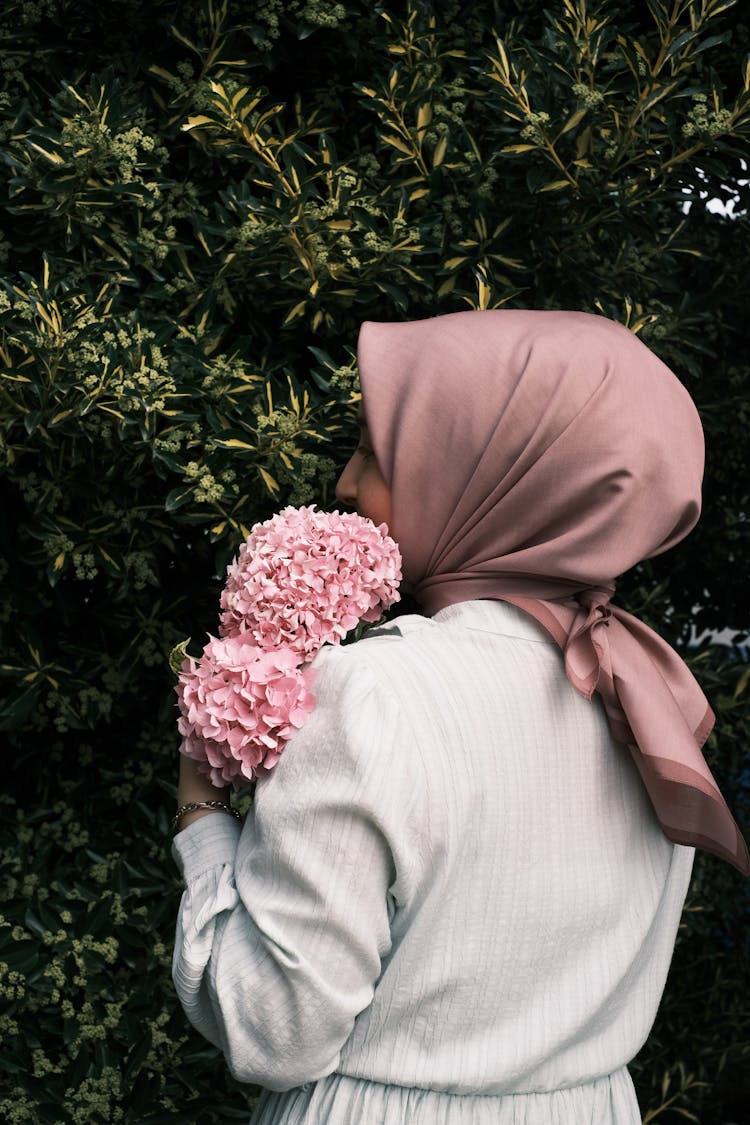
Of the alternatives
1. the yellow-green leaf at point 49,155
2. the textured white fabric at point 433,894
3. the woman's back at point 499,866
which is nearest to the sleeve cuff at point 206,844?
the textured white fabric at point 433,894

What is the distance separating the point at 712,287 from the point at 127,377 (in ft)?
5.25

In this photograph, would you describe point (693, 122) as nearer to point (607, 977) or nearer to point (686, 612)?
point (686, 612)

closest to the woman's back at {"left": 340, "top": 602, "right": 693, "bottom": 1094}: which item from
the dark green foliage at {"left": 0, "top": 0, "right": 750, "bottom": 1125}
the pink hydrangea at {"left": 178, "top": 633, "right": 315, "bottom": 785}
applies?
the pink hydrangea at {"left": 178, "top": 633, "right": 315, "bottom": 785}

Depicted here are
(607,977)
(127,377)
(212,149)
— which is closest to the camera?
(607,977)

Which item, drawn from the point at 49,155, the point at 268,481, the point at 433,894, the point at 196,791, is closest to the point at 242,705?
the point at 196,791

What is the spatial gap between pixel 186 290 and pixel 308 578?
1.18m

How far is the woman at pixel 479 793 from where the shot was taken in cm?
146

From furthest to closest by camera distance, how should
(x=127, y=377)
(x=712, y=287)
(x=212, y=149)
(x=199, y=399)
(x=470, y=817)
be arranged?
(x=712, y=287) → (x=212, y=149) → (x=199, y=399) → (x=127, y=377) → (x=470, y=817)

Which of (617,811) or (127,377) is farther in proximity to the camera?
(127,377)

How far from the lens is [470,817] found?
1.52 meters

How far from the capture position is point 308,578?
157 cm

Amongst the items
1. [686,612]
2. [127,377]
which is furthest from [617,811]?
[686,612]

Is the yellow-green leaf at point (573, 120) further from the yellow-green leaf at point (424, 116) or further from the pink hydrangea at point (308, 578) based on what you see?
the pink hydrangea at point (308, 578)

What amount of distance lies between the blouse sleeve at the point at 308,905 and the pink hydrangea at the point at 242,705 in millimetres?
23
